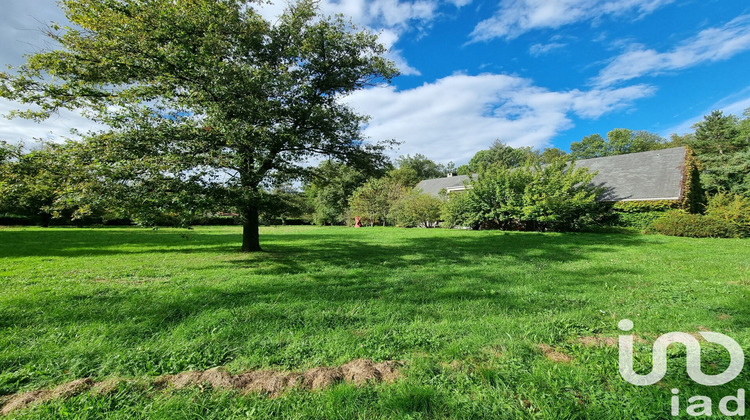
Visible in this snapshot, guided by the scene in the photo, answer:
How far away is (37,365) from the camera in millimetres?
2484

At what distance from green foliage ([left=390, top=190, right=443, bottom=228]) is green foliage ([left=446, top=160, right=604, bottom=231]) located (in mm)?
3168

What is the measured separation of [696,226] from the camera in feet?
42.8

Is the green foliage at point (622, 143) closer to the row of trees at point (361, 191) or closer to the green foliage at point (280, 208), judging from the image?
the row of trees at point (361, 191)

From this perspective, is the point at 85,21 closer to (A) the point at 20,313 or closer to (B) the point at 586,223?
(A) the point at 20,313

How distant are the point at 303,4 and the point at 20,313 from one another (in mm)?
9243

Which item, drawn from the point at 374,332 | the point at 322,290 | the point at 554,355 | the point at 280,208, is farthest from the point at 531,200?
the point at 374,332

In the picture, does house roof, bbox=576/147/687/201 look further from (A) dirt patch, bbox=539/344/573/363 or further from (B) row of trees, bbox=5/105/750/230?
(A) dirt patch, bbox=539/344/573/363

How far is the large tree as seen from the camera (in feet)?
21.0

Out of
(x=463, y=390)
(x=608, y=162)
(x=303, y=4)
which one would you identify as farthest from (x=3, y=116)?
(x=608, y=162)

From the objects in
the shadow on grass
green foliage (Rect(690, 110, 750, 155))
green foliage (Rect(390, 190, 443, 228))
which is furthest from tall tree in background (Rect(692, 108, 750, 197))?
the shadow on grass

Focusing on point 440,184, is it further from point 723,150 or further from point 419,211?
point 723,150

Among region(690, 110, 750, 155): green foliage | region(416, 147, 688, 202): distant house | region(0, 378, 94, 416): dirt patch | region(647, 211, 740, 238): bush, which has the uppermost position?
region(690, 110, 750, 155): green foliage

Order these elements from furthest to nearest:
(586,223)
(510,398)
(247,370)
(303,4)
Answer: (586,223) < (303,4) < (247,370) < (510,398)

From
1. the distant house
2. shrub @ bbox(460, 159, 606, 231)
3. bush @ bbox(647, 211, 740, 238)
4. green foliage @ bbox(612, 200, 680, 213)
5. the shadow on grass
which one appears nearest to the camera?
the shadow on grass
